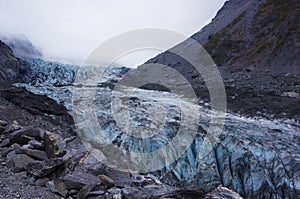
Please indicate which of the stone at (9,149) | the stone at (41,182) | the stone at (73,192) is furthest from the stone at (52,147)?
the stone at (73,192)

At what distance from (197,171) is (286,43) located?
3296 cm

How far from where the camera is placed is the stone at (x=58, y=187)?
6570 mm

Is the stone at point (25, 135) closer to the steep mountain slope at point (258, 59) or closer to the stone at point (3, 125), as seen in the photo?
the stone at point (3, 125)

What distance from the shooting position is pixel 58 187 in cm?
670

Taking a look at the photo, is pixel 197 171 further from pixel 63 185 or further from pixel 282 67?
pixel 282 67

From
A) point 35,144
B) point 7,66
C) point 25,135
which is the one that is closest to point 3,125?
point 25,135

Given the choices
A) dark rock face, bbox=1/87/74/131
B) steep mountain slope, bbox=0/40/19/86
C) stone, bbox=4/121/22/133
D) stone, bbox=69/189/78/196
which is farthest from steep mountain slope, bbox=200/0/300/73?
steep mountain slope, bbox=0/40/19/86

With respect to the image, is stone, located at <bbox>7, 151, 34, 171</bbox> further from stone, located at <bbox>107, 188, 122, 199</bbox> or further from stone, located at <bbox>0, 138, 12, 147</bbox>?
stone, located at <bbox>107, 188, 122, 199</bbox>

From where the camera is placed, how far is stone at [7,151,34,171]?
7391 millimetres

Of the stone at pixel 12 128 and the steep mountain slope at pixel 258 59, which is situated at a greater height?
the steep mountain slope at pixel 258 59

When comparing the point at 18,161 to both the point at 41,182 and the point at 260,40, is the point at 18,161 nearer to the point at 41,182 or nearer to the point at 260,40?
the point at 41,182

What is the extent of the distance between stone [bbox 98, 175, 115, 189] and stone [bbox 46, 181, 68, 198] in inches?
38.1

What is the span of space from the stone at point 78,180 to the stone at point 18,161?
145 cm

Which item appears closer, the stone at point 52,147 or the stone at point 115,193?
the stone at point 115,193
